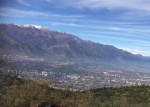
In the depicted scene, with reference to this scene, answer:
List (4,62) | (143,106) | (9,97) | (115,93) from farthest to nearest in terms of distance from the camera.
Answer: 1. (115,93)
2. (143,106)
3. (4,62)
4. (9,97)

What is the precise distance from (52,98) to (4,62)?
15739 millimetres

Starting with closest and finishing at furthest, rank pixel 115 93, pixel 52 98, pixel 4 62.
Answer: pixel 52 98, pixel 4 62, pixel 115 93

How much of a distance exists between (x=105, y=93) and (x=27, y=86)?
114ft

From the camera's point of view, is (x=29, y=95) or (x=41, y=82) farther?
(x=41, y=82)

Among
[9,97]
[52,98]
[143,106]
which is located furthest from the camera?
[143,106]

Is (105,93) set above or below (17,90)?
below

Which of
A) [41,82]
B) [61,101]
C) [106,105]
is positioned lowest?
[106,105]

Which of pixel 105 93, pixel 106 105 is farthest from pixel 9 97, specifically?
pixel 105 93

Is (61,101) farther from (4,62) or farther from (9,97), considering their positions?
(4,62)

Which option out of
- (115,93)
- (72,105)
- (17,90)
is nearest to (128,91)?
(115,93)

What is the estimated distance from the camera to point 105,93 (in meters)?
60.0

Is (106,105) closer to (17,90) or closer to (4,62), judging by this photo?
(4,62)

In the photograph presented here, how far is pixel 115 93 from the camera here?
195ft

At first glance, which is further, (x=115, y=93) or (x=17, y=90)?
(x=115, y=93)
